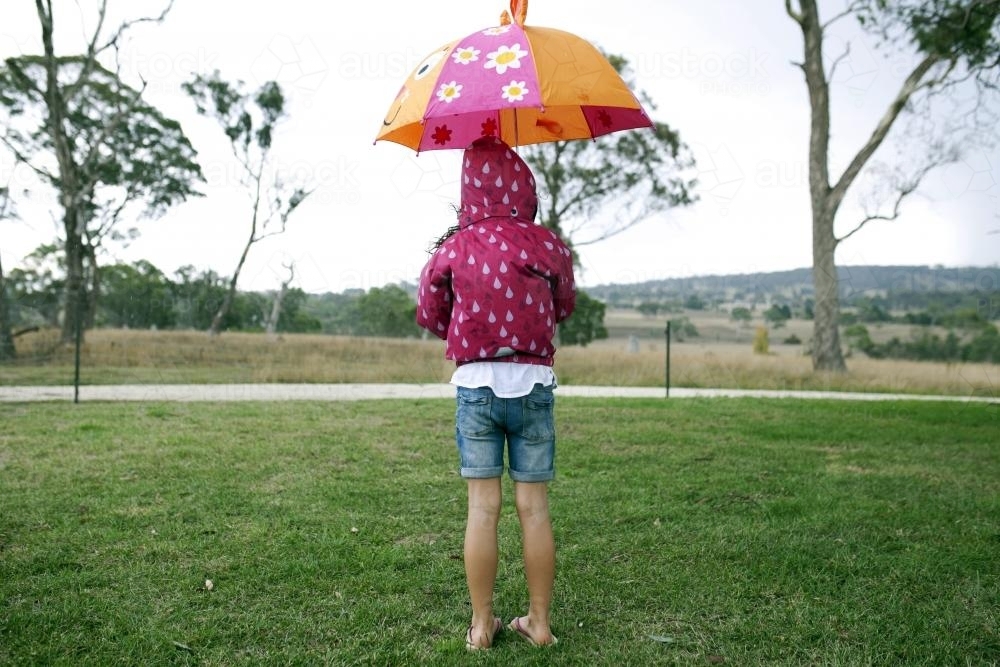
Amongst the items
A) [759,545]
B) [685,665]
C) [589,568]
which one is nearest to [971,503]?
[759,545]

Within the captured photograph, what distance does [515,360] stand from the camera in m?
2.42

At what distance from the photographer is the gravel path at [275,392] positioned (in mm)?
8844

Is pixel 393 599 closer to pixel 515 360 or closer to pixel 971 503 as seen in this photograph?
pixel 515 360

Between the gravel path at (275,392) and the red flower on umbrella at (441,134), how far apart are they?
626cm

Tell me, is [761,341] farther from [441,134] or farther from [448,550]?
[441,134]

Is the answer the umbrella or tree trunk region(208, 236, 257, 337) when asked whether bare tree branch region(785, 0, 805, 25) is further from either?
tree trunk region(208, 236, 257, 337)

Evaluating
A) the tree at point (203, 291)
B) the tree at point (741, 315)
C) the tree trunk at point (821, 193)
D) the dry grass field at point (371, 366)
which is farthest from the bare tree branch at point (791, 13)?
the tree at point (203, 291)

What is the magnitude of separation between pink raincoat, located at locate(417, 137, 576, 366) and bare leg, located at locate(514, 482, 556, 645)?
16.4 inches

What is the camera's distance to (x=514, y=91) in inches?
96.8

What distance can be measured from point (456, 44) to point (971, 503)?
3.77m

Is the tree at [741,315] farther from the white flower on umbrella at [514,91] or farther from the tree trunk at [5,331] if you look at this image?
the white flower on umbrella at [514,91]

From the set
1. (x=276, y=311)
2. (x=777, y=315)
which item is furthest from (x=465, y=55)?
(x=276, y=311)

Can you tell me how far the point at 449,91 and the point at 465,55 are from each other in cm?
20

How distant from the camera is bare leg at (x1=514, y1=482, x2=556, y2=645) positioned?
8.18ft
